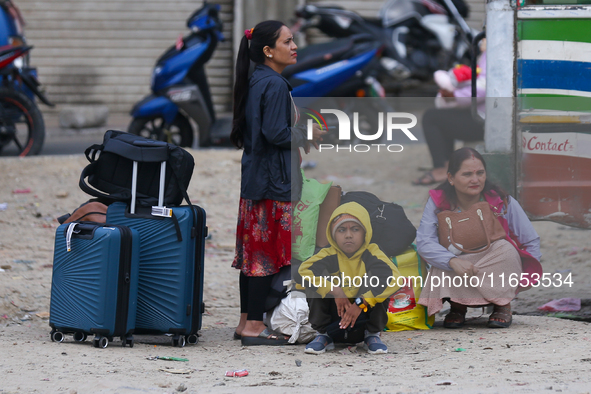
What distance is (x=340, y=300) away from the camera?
343 cm

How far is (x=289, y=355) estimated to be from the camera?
3.47m

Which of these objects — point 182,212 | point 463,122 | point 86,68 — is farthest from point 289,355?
point 86,68

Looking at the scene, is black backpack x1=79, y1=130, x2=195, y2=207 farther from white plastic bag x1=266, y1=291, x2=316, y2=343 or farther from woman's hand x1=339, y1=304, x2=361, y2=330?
woman's hand x1=339, y1=304, x2=361, y2=330

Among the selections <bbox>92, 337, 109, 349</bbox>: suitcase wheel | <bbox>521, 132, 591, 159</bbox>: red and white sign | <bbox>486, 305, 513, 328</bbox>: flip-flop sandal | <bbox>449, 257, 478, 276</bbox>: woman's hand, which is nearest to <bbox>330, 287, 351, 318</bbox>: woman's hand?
<bbox>449, 257, 478, 276</bbox>: woman's hand

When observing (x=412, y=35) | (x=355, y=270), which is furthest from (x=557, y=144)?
(x=412, y=35)

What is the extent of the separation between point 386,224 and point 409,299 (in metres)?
0.48

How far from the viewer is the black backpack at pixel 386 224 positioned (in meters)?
3.68

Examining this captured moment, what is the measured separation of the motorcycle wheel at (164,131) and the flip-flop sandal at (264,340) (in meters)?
4.13

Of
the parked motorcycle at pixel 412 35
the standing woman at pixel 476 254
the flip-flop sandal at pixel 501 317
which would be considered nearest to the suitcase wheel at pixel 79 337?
the standing woman at pixel 476 254

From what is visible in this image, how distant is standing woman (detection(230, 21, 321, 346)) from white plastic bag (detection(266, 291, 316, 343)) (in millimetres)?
61

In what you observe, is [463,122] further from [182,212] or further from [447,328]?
[182,212]

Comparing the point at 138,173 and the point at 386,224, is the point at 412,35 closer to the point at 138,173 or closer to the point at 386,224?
the point at 386,224

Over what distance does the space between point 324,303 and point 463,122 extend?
11.8 ft

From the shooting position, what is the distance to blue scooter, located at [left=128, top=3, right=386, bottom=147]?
24.8 ft
